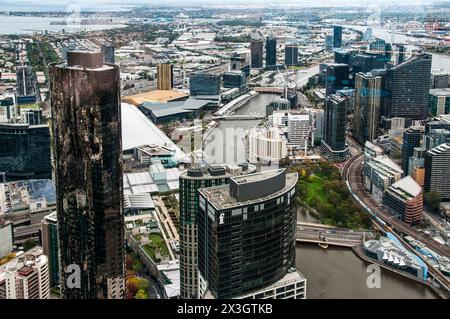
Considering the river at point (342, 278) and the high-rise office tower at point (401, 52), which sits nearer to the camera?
the river at point (342, 278)

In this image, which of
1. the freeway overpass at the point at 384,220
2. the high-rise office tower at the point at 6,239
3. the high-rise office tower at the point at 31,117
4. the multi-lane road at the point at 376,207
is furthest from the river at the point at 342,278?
the high-rise office tower at the point at 31,117

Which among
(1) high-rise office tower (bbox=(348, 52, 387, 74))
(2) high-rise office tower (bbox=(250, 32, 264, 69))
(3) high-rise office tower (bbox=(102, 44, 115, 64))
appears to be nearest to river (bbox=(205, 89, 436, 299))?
(3) high-rise office tower (bbox=(102, 44, 115, 64))

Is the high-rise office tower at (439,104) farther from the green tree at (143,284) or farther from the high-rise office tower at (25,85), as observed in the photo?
the green tree at (143,284)

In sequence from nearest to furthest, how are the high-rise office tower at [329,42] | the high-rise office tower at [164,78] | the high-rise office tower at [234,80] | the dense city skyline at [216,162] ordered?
the dense city skyline at [216,162] → the high-rise office tower at [164,78] → the high-rise office tower at [234,80] → the high-rise office tower at [329,42]

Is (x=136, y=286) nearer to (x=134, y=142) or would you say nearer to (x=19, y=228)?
(x=19, y=228)

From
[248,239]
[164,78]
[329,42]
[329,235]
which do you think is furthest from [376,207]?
[329,42]

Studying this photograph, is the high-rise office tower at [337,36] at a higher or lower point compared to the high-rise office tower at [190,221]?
higher

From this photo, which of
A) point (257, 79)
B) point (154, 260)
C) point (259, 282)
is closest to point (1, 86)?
point (257, 79)
